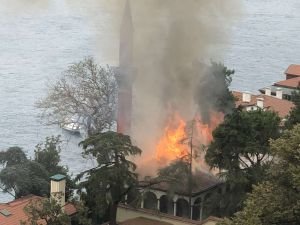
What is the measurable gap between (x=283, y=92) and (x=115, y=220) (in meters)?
35.3

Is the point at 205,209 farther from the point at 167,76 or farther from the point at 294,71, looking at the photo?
the point at 294,71

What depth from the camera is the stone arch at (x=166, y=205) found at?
119 feet

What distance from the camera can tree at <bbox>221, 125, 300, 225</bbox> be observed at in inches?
777

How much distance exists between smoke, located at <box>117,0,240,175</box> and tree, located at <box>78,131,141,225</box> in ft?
52.5

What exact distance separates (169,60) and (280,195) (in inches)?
1245

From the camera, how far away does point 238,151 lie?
3403cm

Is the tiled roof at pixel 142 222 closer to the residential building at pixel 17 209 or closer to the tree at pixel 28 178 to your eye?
the residential building at pixel 17 209

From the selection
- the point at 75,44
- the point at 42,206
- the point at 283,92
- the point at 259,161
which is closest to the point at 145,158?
the point at 259,161

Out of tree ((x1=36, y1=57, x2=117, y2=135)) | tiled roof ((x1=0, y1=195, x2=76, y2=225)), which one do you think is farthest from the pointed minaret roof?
tiled roof ((x1=0, y1=195, x2=76, y2=225))

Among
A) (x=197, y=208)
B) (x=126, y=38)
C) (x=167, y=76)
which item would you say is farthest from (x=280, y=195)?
(x=167, y=76)

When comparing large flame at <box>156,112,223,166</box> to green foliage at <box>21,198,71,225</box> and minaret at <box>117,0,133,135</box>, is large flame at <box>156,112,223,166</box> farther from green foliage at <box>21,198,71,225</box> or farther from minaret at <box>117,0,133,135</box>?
green foliage at <box>21,198,71,225</box>

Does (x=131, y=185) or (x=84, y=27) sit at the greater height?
(x=84, y=27)

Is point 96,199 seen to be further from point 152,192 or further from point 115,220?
point 152,192

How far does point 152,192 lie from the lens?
36.2m
